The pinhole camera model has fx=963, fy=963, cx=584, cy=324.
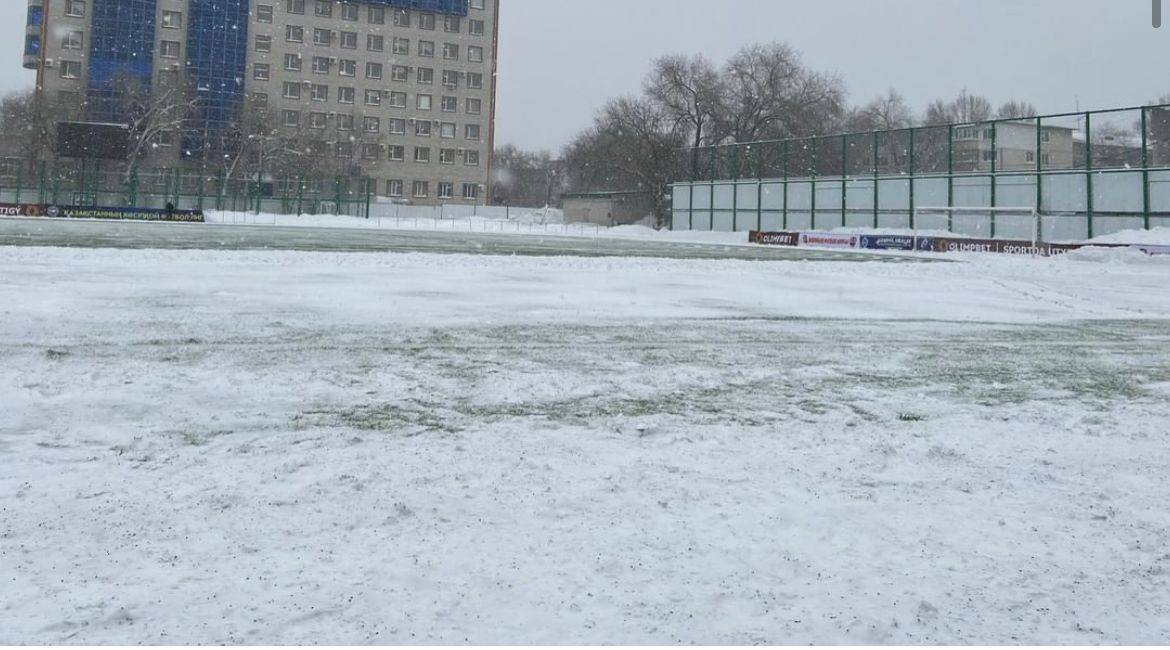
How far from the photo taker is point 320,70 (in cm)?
10838

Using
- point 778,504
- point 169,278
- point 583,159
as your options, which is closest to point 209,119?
point 583,159

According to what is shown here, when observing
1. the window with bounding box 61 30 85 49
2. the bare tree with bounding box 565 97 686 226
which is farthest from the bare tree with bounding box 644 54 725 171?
the window with bounding box 61 30 85 49

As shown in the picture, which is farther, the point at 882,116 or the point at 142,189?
the point at 882,116

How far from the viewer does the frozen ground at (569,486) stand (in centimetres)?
335

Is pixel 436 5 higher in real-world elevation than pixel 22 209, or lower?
higher

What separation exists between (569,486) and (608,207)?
7810cm

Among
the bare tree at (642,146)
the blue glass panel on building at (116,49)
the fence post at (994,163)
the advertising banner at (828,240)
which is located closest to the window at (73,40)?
the blue glass panel on building at (116,49)

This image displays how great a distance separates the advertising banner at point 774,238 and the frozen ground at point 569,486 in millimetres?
38730

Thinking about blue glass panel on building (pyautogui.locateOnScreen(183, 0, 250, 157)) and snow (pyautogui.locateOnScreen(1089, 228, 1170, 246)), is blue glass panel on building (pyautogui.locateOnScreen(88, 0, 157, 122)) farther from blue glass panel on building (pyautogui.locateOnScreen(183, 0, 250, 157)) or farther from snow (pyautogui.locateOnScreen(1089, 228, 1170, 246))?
snow (pyautogui.locateOnScreen(1089, 228, 1170, 246))

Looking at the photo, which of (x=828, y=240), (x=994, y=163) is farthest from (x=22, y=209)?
(x=994, y=163)

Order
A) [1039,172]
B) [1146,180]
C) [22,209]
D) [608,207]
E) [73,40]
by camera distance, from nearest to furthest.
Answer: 1. [1146,180]
2. [1039,172]
3. [22,209]
4. [608,207]
5. [73,40]

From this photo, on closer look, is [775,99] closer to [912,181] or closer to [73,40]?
[912,181]

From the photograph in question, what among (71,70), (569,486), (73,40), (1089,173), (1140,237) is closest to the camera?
(569,486)

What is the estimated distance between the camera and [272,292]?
14430mm
